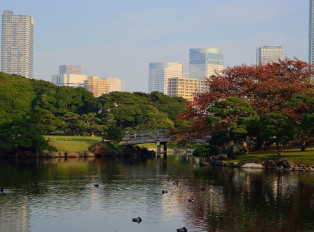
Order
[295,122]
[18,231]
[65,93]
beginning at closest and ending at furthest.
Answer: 1. [18,231]
2. [295,122]
3. [65,93]

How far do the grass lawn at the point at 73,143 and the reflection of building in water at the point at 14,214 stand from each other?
3844 centimetres

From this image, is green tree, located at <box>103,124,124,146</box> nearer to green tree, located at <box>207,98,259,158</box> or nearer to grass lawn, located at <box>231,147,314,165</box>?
green tree, located at <box>207,98,259,158</box>

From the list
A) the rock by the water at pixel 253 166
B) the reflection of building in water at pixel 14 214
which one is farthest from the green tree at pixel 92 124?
the reflection of building in water at pixel 14 214

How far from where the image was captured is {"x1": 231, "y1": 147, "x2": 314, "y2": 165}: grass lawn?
49.5 metres

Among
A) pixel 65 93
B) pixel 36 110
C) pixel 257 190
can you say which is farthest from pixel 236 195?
pixel 65 93

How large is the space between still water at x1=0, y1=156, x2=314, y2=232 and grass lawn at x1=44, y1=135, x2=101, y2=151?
23.7 meters

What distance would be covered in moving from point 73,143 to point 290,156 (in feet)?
103

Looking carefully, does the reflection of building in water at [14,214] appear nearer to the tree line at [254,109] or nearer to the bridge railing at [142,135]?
the tree line at [254,109]

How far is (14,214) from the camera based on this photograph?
83.6 feet

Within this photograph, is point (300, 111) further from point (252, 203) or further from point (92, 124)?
point (92, 124)

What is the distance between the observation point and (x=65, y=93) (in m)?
89.4

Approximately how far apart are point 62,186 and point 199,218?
13.8 m

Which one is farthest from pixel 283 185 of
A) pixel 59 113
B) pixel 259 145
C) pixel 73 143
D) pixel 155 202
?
pixel 59 113

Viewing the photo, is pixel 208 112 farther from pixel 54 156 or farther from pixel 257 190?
pixel 257 190
